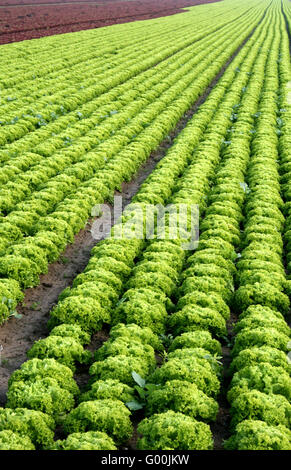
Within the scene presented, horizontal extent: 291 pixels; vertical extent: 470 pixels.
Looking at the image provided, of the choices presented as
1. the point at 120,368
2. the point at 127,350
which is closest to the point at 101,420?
the point at 120,368

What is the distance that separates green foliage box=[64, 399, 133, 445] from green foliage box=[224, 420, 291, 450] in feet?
6.37

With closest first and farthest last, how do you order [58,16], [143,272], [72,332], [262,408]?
1. [262,408]
2. [72,332]
3. [143,272]
4. [58,16]

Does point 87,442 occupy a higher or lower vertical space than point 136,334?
lower

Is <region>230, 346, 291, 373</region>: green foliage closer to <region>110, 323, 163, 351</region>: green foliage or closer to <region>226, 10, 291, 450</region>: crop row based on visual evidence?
<region>226, 10, 291, 450</region>: crop row

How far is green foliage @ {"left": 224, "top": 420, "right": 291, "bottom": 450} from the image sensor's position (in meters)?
7.79

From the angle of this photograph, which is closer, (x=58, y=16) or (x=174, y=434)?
(x=174, y=434)

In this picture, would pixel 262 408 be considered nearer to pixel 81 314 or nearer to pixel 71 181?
pixel 81 314

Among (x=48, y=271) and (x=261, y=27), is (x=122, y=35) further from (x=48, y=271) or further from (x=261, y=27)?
(x=48, y=271)

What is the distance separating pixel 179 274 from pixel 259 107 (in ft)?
64.5

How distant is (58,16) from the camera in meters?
65.9

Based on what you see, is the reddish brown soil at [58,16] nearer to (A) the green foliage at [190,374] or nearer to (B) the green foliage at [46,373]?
(B) the green foliage at [46,373]

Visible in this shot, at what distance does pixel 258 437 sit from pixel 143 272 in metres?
5.94

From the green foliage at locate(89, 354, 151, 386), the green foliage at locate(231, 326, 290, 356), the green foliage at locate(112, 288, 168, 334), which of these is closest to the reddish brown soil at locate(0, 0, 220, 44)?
the green foliage at locate(112, 288, 168, 334)

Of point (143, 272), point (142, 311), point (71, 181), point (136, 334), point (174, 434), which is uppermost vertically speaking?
point (71, 181)
